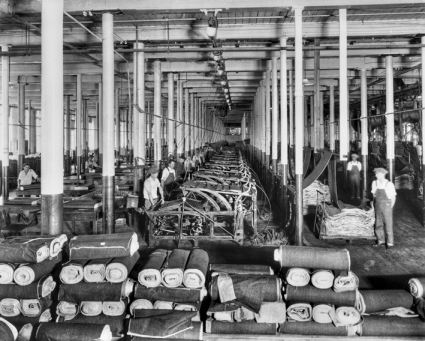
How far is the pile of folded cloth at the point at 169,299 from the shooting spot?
4180 mm

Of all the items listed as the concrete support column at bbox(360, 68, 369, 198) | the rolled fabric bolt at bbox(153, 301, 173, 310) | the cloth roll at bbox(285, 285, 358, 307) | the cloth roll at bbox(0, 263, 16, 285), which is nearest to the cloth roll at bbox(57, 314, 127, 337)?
the rolled fabric bolt at bbox(153, 301, 173, 310)

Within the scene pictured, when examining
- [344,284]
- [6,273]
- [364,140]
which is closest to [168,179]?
[6,273]

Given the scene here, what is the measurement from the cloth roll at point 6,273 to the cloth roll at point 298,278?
3.40 metres

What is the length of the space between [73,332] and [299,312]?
8.56 feet

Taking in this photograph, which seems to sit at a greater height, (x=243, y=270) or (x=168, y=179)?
(x=168, y=179)

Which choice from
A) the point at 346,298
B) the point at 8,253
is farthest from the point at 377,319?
the point at 8,253

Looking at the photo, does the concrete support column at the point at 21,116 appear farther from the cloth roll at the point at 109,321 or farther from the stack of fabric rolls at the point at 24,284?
the cloth roll at the point at 109,321

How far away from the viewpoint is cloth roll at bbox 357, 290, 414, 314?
4492mm

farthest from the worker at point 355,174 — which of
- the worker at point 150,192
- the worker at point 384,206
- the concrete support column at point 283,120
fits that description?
the worker at point 150,192

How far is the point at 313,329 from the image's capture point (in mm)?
4320

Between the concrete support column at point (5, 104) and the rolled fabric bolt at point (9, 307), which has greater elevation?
the concrete support column at point (5, 104)

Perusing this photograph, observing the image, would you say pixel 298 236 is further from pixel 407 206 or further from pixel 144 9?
pixel 407 206

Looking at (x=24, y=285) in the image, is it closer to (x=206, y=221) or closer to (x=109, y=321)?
(x=109, y=321)

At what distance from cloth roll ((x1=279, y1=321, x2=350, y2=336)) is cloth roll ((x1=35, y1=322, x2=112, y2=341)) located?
82.4 inches
